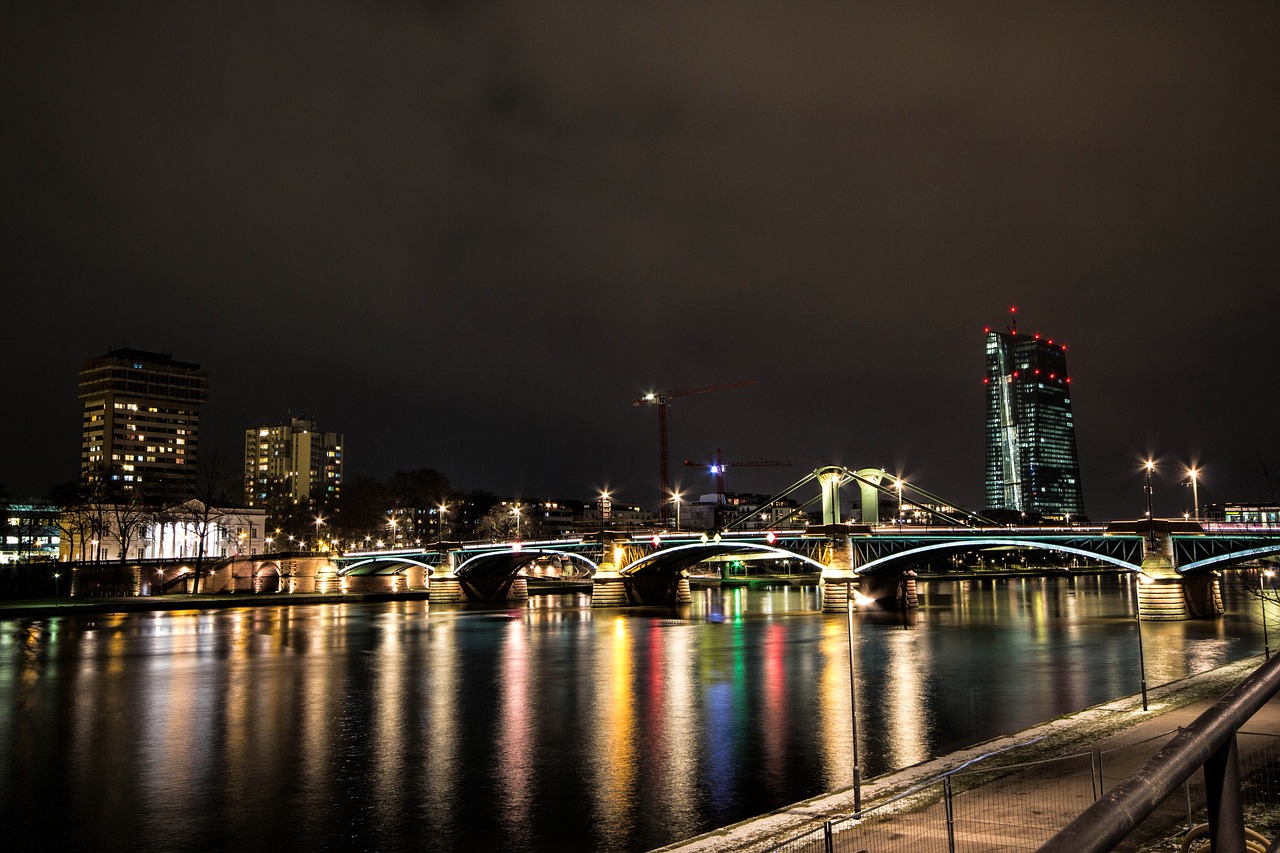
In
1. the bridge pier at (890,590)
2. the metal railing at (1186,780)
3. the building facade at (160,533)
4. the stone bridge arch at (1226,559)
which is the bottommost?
the bridge pier at (890,590)

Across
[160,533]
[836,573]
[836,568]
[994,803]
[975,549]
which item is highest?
[160,533]

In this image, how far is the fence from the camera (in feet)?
42.7

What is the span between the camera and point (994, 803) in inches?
607

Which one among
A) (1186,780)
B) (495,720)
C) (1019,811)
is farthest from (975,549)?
(1186,780)

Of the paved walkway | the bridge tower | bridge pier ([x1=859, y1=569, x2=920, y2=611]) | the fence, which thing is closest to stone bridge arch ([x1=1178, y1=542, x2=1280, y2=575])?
the bridge tower

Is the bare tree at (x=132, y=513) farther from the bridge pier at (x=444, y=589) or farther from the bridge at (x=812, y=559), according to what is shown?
the bridge pier at (x=444, y=589)

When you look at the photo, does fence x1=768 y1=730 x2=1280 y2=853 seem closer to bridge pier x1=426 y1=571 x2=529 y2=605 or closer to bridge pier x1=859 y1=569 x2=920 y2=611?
bridge pier x1=859 y1=569 x2=920 y2=611

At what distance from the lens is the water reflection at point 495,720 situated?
22.0 metres

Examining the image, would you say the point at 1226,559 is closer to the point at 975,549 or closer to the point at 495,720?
the point at 975,549

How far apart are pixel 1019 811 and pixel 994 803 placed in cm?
69

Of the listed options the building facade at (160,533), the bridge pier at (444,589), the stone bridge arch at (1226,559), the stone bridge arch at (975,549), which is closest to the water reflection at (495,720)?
the stone bridge arch at (1226,559)

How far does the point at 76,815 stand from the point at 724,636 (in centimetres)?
5153

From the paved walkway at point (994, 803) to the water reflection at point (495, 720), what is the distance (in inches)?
134

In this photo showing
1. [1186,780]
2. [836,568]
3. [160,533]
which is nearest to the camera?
[1186,780]
